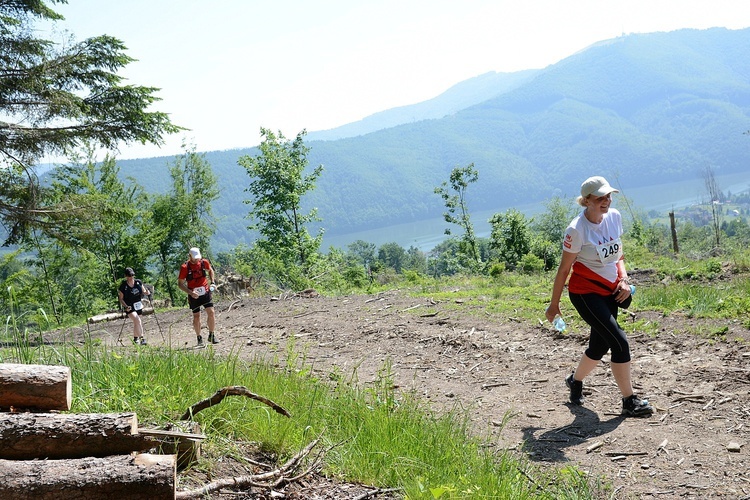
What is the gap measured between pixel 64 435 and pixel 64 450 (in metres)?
0.07

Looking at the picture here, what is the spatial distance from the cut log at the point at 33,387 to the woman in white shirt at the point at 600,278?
415cm

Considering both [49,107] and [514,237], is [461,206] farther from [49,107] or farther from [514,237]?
[49,107]

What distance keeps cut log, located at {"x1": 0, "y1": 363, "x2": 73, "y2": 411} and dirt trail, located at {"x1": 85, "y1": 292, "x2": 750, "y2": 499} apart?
2486mm

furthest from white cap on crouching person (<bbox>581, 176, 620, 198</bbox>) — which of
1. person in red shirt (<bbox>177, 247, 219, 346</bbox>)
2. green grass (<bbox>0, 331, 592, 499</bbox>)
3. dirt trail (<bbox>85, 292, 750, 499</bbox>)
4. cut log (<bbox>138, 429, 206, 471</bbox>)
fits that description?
person in red shirt (<bbox>177, 247, 219, 346</bbox>)

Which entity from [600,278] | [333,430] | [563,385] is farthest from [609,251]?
[333,430]

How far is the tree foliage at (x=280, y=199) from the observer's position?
151ft

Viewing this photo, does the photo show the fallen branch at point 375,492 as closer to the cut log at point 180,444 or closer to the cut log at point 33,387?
the cut log at point 180,444

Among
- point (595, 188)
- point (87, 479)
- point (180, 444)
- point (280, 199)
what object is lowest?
point (180, 444)

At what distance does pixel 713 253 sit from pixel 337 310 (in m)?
10.2

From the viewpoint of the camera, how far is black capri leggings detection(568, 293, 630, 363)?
19.3 feet

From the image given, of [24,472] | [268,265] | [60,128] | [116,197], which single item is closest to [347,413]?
[24,472]

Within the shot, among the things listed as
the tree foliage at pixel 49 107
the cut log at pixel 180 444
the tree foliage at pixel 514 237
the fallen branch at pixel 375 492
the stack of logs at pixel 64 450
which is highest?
the tree foliage at pixel 49 107

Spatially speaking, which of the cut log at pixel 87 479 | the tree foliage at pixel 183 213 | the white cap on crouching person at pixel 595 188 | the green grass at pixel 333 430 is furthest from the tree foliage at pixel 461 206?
the cut log at pixel 87 479

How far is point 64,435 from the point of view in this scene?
2988mm
